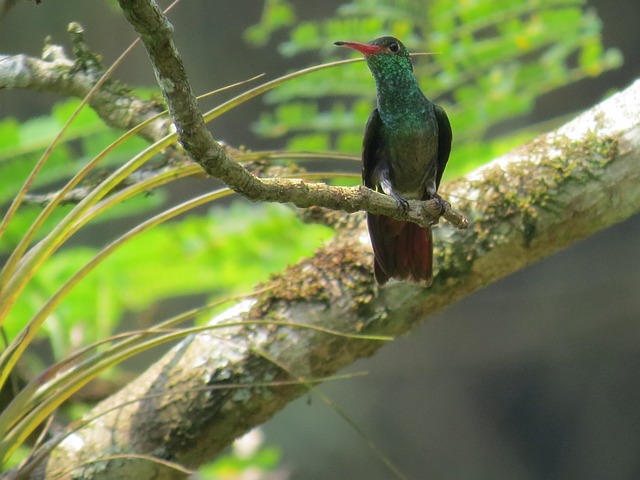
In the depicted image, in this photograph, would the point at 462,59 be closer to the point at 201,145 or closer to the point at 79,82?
the point at 79,82

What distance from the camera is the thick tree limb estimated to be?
2473mm

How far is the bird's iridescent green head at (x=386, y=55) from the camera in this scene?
2.91 metres

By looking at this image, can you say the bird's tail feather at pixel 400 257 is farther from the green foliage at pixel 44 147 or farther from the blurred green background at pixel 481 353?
the blurred green background at pixel 481 353

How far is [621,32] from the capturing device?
31.0 ft

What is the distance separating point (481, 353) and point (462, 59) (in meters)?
5.95

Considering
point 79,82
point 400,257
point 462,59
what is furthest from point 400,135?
point 462,59

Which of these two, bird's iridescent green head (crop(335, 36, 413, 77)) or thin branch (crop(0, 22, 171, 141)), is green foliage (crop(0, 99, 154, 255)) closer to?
thin branch (crop(0, 22, 171, 141))

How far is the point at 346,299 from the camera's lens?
8.75 ft

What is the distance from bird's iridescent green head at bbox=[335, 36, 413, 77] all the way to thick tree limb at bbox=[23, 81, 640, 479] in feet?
1.74

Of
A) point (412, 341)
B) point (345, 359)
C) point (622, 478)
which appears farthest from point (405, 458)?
point (345, 359)

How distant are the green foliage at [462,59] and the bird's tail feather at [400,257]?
203cm

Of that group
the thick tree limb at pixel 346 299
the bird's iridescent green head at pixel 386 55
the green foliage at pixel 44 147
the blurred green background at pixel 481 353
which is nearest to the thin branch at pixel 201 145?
the thick tree limb at pixel 346 299

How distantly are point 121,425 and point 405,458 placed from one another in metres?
7.90

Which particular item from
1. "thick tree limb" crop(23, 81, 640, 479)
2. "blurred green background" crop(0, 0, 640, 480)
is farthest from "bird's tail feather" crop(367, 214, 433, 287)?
"blurred green background" crop(0, 0, 640, 480)
